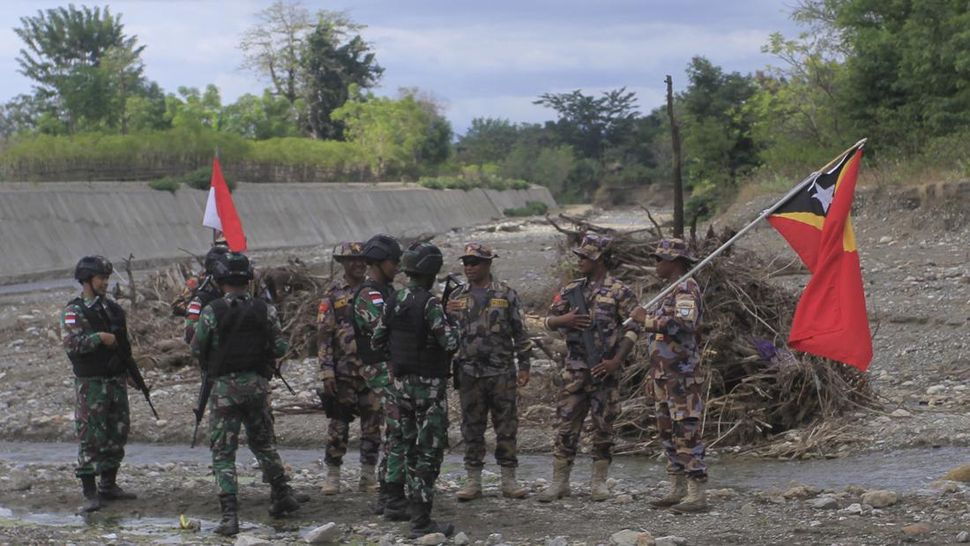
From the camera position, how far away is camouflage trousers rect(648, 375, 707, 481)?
8.82 metres

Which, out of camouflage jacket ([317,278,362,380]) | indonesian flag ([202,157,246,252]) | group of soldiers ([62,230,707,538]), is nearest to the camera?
group of soldiers ([62,230,707,538])

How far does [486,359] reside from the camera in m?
9.39

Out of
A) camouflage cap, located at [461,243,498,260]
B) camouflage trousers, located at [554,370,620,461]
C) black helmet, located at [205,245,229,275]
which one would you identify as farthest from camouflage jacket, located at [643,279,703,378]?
black helmet, located at [205,245,229,275]

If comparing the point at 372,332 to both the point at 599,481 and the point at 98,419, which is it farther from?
the point at 98,419

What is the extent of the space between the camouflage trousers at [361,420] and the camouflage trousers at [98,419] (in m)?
1.61

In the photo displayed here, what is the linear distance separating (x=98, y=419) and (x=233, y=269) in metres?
1.97

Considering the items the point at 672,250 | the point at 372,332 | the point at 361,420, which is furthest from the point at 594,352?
the point at 361,420

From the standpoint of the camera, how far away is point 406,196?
221 ft

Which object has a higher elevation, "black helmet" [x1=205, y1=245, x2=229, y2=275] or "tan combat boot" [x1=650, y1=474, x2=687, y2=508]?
"black helmet" [x1=205, y1=245, x2=229, y2=275]

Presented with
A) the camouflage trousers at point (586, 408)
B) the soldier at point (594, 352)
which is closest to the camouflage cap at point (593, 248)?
the soldier at point (594, 352)

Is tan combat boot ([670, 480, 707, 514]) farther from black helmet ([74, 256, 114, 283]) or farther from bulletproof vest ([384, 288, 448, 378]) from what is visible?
black helmet ([74, 256, 114, 283])

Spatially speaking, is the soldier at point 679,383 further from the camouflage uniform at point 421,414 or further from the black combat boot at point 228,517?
the black combat boot at point 228,517

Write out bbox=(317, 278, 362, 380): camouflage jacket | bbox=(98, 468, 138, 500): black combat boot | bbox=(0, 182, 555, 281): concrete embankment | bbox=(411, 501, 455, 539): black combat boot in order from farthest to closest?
bbox=(0, 182, 555, 281): concrete embankment
bbox=(98, 468, 138, 500): black combat boot
bbox=(317, 278, 362, 380): camouflage jacket
bbox=(411, 501, 455, 539): black combat boot

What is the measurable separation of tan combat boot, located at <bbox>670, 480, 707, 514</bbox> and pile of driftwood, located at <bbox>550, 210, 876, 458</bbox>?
2.81 m
